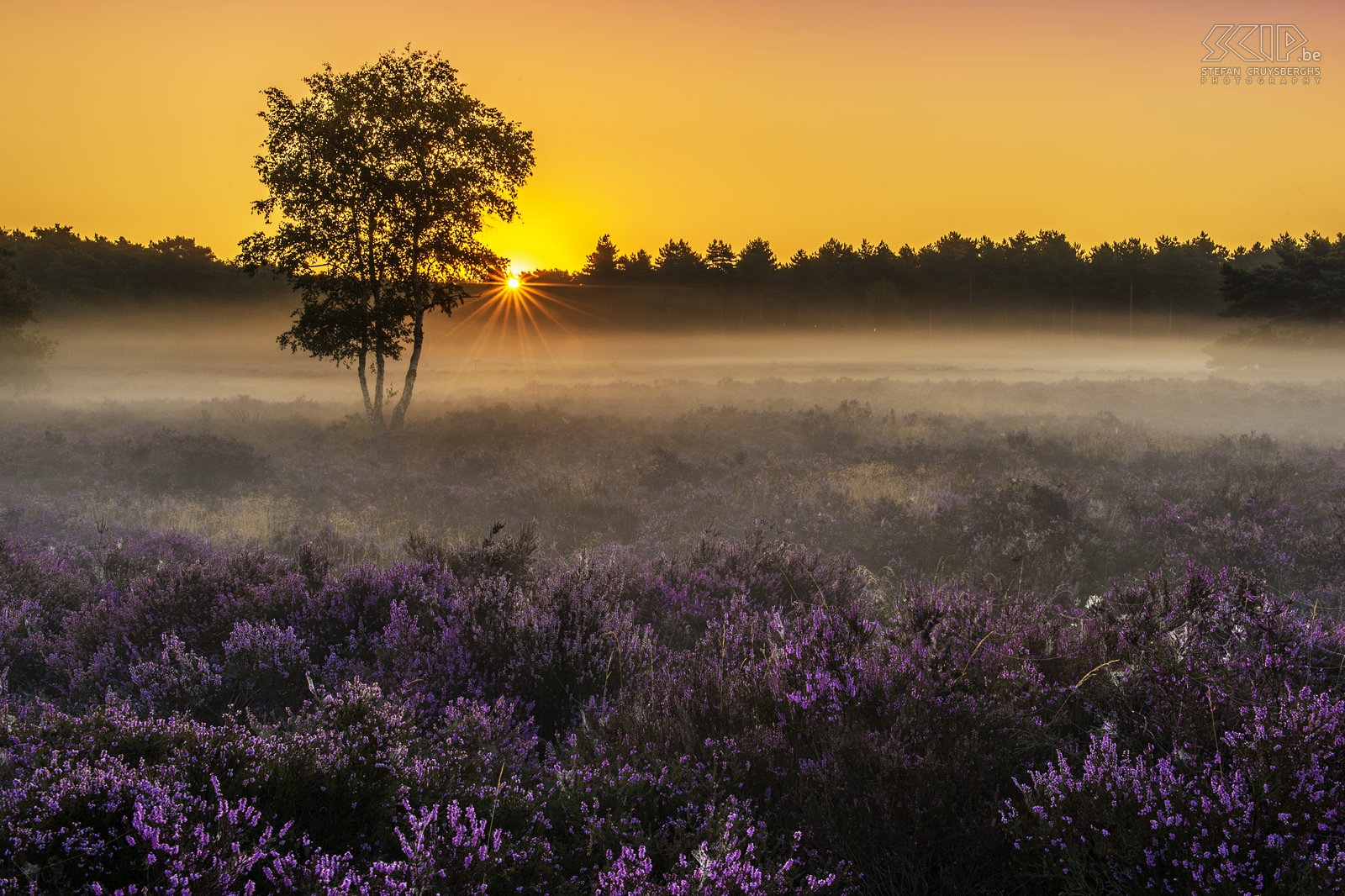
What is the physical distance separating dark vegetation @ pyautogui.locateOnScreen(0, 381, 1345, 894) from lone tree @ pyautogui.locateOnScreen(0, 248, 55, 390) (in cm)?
2712

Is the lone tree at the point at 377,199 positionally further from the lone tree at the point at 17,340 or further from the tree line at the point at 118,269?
the tree line at the point at 118,269

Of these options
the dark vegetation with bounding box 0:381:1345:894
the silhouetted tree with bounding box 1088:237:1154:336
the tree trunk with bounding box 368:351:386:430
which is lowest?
the dark vegetation with bounding box 0:381:1345:894

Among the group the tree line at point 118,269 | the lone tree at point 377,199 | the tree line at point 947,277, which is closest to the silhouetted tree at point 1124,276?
the tree line at point 947,277

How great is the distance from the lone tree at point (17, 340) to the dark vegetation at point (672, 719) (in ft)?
89.0

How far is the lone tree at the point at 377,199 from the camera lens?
66.2 feet

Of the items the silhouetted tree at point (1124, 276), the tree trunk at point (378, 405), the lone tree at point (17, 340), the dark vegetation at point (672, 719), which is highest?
the silhouetted tree at point (1124, 276)

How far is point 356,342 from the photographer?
21.9 meters

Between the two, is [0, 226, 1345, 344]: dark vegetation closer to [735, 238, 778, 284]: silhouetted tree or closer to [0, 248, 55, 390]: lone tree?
[735, 238, 778, 284]: silhouetted tree

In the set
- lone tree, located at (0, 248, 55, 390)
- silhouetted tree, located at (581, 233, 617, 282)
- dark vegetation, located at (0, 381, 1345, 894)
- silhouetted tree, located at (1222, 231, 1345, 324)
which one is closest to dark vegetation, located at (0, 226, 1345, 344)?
silhouetted tree, located at (581, 233, 617, 282)

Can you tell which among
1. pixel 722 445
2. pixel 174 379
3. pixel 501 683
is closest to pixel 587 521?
pixel 722 445

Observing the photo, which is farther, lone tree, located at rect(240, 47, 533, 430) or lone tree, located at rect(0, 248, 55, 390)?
lone tree, located at rect(0, 248, 55, 390)

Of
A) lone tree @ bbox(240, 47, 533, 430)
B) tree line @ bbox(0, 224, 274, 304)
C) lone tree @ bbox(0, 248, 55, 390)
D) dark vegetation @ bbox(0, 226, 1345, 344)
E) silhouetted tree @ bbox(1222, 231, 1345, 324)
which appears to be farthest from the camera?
dark vegetation @ bbox(0, 226, 1345, 344)

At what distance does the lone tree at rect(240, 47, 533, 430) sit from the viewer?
20188 millimetres

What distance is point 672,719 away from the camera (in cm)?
325
